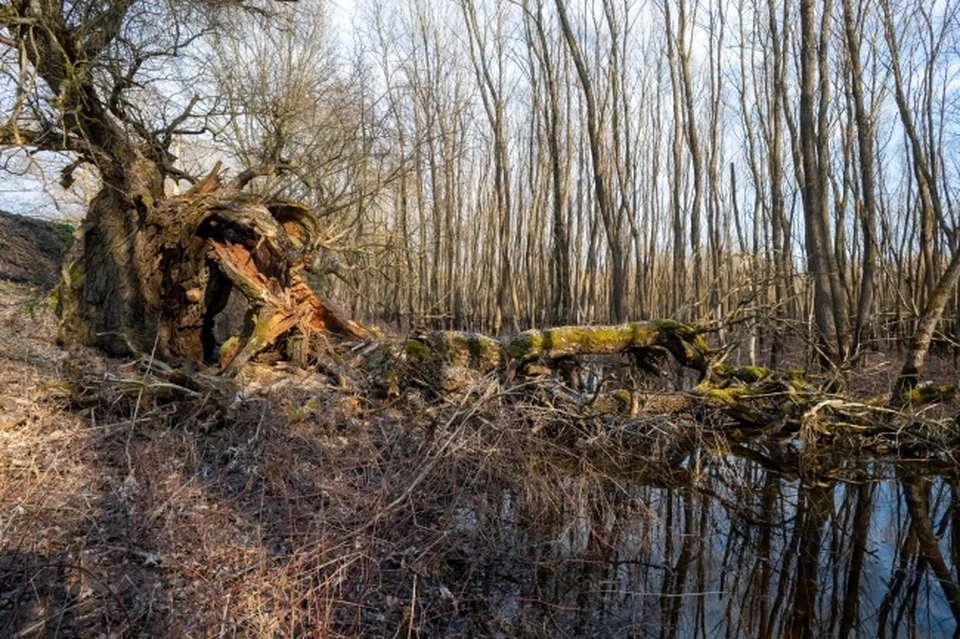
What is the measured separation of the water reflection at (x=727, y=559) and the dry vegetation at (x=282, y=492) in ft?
0.25

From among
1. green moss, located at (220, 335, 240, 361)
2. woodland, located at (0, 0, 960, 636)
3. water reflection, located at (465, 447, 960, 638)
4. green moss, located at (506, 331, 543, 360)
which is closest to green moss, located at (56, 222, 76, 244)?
woodland, located at (0, 0, 960, 636)

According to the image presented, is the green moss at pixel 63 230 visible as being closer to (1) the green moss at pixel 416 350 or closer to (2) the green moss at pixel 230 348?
(2) the green moss at pixel 230 348

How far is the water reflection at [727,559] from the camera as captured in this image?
3.32 metres

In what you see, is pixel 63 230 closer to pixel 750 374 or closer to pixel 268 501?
pixel 268 501

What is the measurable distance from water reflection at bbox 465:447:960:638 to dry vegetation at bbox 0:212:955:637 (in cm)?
8

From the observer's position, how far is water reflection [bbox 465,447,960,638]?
3.32 meters

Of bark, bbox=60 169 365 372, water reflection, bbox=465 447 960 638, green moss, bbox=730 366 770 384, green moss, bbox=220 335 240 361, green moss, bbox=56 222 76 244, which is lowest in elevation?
water reflection, bbox=465 447 960 638

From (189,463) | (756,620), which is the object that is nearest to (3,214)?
(189,463)

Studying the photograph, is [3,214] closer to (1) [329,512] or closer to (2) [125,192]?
(2) [125,192]

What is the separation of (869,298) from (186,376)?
32.2 feet

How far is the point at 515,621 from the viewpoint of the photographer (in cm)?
321

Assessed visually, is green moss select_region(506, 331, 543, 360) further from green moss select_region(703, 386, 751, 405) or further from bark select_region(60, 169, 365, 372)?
bark select_region(60, 169, 365, 372)

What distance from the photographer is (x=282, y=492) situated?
420 centimetres

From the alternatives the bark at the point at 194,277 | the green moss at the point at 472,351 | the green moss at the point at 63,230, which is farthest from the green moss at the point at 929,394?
the green moss at the point at 63,230
